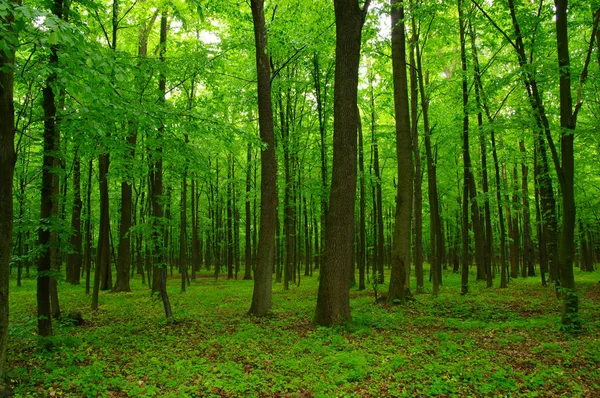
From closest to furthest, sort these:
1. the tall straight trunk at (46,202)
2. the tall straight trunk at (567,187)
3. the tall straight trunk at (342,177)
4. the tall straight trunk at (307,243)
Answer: the tall straight trunk at (46,202) → the tall straight trunk at (567,187) → the tall straight trunk at (342,177) → the tall straight trunk at (307,243)

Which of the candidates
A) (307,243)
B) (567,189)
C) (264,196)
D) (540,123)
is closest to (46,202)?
(264,196)

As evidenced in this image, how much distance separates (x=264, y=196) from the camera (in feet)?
33.2

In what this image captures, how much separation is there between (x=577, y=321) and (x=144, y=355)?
856 centimetres

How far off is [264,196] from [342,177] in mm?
2858

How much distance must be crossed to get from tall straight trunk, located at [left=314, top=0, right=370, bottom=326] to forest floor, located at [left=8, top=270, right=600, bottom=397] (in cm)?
70

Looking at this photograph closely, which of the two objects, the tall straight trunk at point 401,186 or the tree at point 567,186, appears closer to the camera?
the tree at point 567,186

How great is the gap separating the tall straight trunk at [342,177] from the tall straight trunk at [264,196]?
7.80ft

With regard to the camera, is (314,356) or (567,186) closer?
(314,356)

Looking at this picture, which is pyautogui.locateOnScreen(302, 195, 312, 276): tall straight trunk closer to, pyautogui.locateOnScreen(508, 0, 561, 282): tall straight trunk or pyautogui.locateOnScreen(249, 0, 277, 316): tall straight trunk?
pyautogui.locateOnScreen(249, 0, 277, 316): tall straight trunk

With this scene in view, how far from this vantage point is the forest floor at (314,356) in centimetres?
491

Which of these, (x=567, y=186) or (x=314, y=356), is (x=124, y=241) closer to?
(x=314, y=356)

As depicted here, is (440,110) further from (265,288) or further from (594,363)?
(594,363)

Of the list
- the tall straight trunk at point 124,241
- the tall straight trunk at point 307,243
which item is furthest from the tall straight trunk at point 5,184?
the tall straight trunk at point 307,243

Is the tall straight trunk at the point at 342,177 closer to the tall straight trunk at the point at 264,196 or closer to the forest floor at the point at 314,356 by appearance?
the forest floor at the point at 314,356
